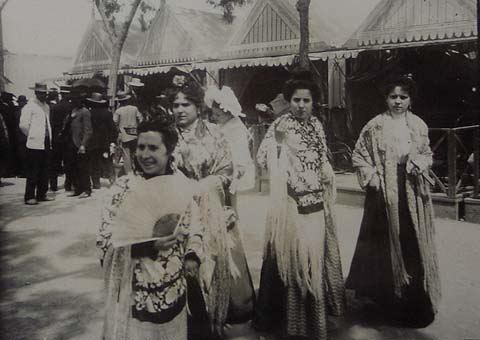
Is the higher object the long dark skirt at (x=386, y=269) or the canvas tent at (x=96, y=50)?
the canvas tent at (x=96, y=50)

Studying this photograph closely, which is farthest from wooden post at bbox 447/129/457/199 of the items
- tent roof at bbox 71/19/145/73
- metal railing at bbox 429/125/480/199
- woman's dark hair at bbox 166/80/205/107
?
tent roof at bbox 71/19/145/73

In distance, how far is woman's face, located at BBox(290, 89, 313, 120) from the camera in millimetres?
3613

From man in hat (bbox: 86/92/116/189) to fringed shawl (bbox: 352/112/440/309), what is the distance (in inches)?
255

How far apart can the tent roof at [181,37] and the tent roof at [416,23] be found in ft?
17.7

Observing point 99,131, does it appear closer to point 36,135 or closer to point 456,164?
point 36,135

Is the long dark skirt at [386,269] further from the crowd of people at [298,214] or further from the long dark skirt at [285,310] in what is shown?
the long dark skirt at [285,310]


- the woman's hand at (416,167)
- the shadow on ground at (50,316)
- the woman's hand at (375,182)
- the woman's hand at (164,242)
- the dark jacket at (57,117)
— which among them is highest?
the dark jacket at (57,117)

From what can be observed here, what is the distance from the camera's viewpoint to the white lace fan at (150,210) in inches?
93.7

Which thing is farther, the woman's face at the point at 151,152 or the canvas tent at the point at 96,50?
the canvas tent at the point at 96,50

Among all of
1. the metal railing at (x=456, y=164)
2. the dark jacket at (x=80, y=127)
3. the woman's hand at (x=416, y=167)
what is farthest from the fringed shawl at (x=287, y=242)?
the dark jacket at (x=80, y=127)

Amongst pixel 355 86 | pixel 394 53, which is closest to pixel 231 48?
pixel 355 86

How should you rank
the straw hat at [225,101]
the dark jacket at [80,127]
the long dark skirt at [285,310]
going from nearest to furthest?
the long dark skirt at [285,310] → the straw hat at [225,101] → the dark jacket at [80,127]

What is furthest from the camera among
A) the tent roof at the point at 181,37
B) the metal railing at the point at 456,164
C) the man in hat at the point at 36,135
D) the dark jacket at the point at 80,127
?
the tent roof at the point at 181,37

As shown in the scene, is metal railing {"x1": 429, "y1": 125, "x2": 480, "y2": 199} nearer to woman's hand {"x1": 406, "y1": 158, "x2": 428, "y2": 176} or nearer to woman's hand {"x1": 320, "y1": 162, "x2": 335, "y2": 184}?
woman's hand {"x1": 406, "y1": 158, "x2": 428, "y2": 176}
